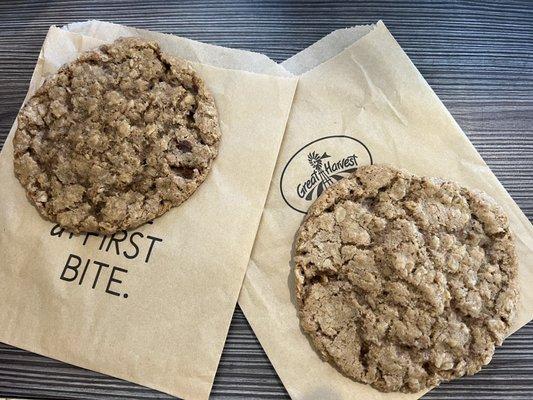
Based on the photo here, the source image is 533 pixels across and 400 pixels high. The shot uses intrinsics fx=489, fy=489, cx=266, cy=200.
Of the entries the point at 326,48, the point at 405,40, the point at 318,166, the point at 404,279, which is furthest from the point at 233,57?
the point at 404,279

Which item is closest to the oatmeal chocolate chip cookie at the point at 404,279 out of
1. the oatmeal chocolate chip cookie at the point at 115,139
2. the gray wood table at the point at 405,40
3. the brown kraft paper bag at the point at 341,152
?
the brown kraft paper bag at the point at 341,152

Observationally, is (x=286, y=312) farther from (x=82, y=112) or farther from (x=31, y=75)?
(x=31, y=75)

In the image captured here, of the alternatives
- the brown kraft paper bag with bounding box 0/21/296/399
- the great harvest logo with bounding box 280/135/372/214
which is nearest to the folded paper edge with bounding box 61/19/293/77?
the brown kraft paper bag with bounding box 0/21/296/399

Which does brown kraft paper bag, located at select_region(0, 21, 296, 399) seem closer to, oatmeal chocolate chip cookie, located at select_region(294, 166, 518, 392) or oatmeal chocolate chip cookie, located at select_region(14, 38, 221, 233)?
oatmeal chocolate chip cookie, located at select_region(14, 38, 221, 233)

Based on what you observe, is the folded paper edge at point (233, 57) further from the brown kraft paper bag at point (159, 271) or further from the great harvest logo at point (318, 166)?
the great harvest logo at point (318, 166)

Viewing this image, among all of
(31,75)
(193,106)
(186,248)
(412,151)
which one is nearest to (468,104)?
(412,151)
